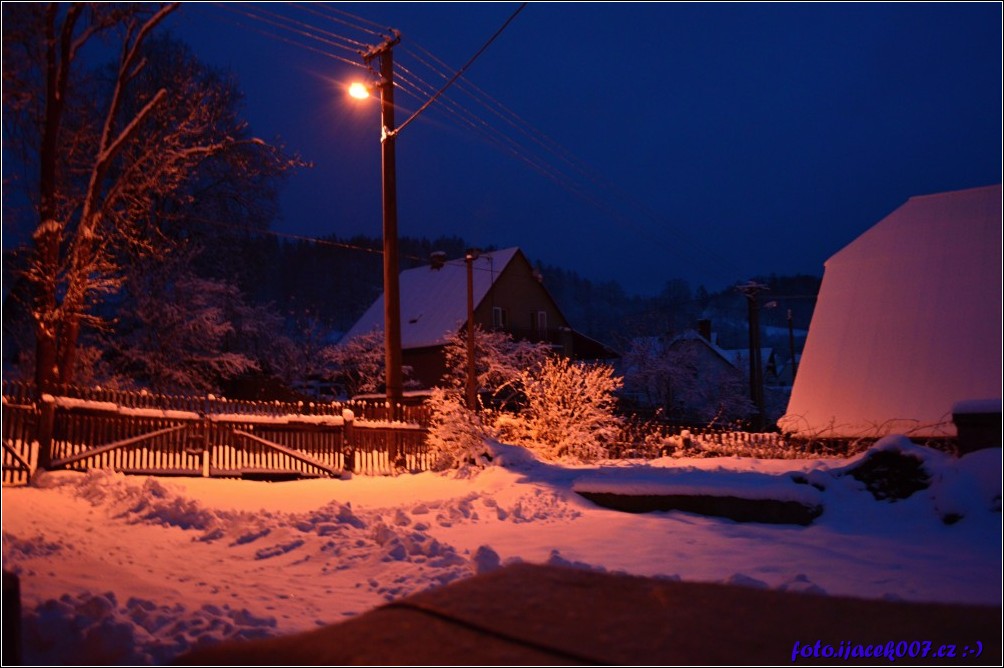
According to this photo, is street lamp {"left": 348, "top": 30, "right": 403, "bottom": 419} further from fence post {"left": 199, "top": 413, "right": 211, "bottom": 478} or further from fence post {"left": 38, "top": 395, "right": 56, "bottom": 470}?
fence post {"left": 38, "top": 395, "right": 56, "bottom": 470}

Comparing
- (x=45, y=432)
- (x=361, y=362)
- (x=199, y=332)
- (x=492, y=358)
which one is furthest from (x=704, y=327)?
(x=45, y=432)

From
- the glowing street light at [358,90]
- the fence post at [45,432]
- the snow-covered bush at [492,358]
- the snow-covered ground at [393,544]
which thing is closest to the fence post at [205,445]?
the snow-covered ground at [393,544]

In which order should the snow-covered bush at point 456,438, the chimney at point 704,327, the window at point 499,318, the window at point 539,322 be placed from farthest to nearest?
the chimney at point 704,327 < the window at point 539,322 < the window at point 499,318 < the snow-covered bush at point 456,438

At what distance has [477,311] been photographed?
129 ft

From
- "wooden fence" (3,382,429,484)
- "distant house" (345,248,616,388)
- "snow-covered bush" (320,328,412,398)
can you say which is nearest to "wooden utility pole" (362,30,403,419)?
"wooden fence" (3,382,429,484)

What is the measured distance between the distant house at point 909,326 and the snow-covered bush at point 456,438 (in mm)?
7581

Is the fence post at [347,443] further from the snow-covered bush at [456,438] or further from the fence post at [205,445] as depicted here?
the fence post at [205,445]

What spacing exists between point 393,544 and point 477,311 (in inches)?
1260

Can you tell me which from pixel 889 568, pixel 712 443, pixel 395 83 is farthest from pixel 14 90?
pixel 712 443

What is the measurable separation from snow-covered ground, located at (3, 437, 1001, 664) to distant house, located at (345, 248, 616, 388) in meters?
26.0

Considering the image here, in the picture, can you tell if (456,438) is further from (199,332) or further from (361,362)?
(361,362)

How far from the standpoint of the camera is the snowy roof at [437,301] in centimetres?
3938

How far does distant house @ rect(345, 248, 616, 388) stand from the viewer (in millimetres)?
39531

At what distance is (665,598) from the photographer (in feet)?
13.6
